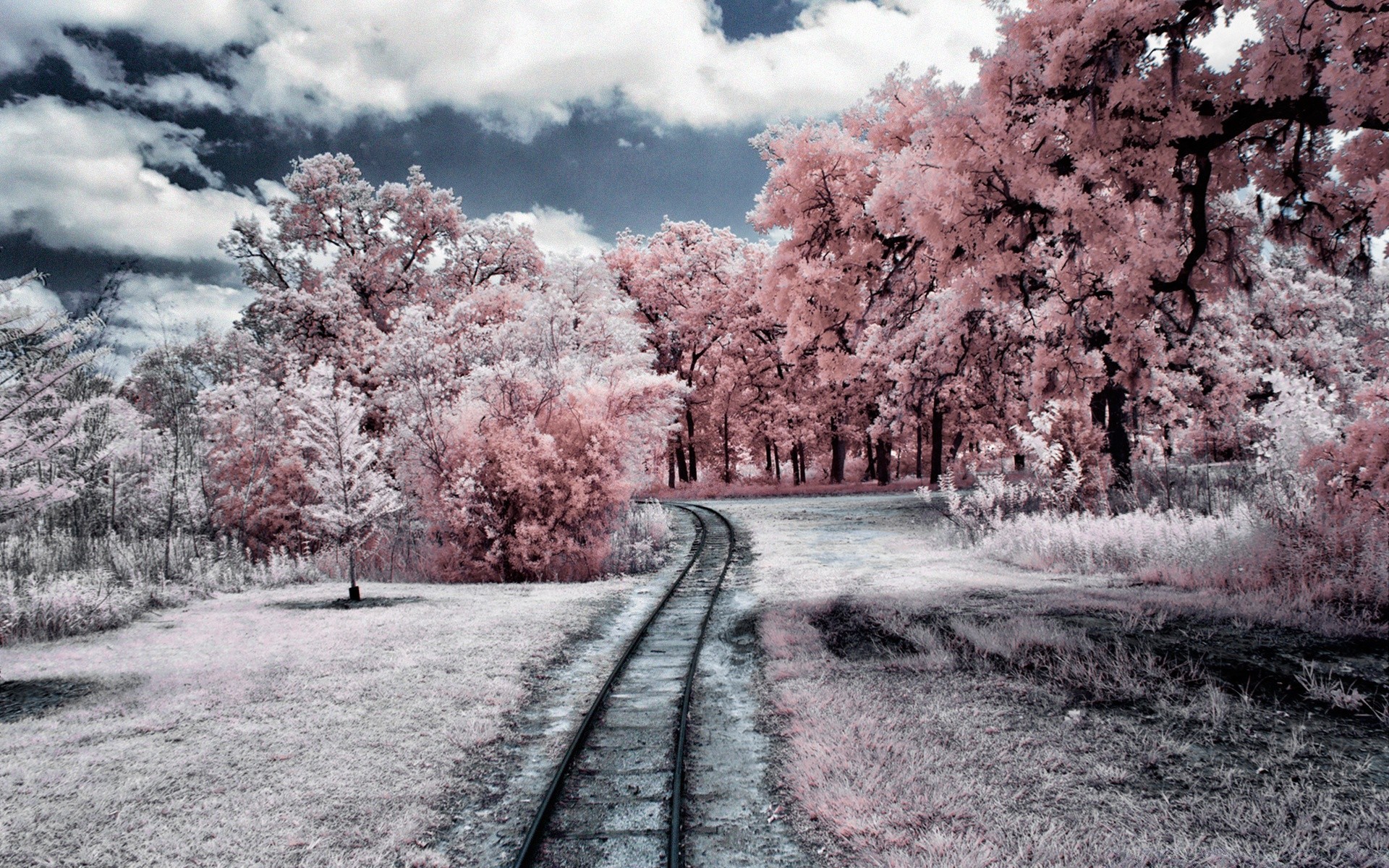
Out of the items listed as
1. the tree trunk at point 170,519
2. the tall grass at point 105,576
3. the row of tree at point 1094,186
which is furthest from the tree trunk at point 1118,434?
the tree trunk at point 170,519

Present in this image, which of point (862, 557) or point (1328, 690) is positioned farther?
point (862, 557)

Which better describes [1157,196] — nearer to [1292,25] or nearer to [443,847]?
[1292,25]

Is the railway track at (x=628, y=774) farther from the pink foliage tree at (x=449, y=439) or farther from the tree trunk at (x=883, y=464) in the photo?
the tree trunk at (x=883, y=464)

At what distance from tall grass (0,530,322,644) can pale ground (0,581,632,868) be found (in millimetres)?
547

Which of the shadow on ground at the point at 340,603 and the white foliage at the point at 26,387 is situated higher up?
the white foliage at the point at 26,387

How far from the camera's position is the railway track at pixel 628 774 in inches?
186

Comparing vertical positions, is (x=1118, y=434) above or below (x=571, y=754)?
above

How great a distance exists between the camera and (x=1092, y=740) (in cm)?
586

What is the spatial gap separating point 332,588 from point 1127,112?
13.8 m

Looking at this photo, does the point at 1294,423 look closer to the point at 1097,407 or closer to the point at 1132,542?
the point at 1132,542

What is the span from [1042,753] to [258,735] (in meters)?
6.62

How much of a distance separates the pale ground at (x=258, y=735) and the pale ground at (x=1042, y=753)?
2913mm

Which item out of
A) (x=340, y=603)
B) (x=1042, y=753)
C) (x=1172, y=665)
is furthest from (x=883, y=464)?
(x=1042, y=753)

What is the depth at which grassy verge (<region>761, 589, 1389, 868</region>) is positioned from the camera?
14.6ft
